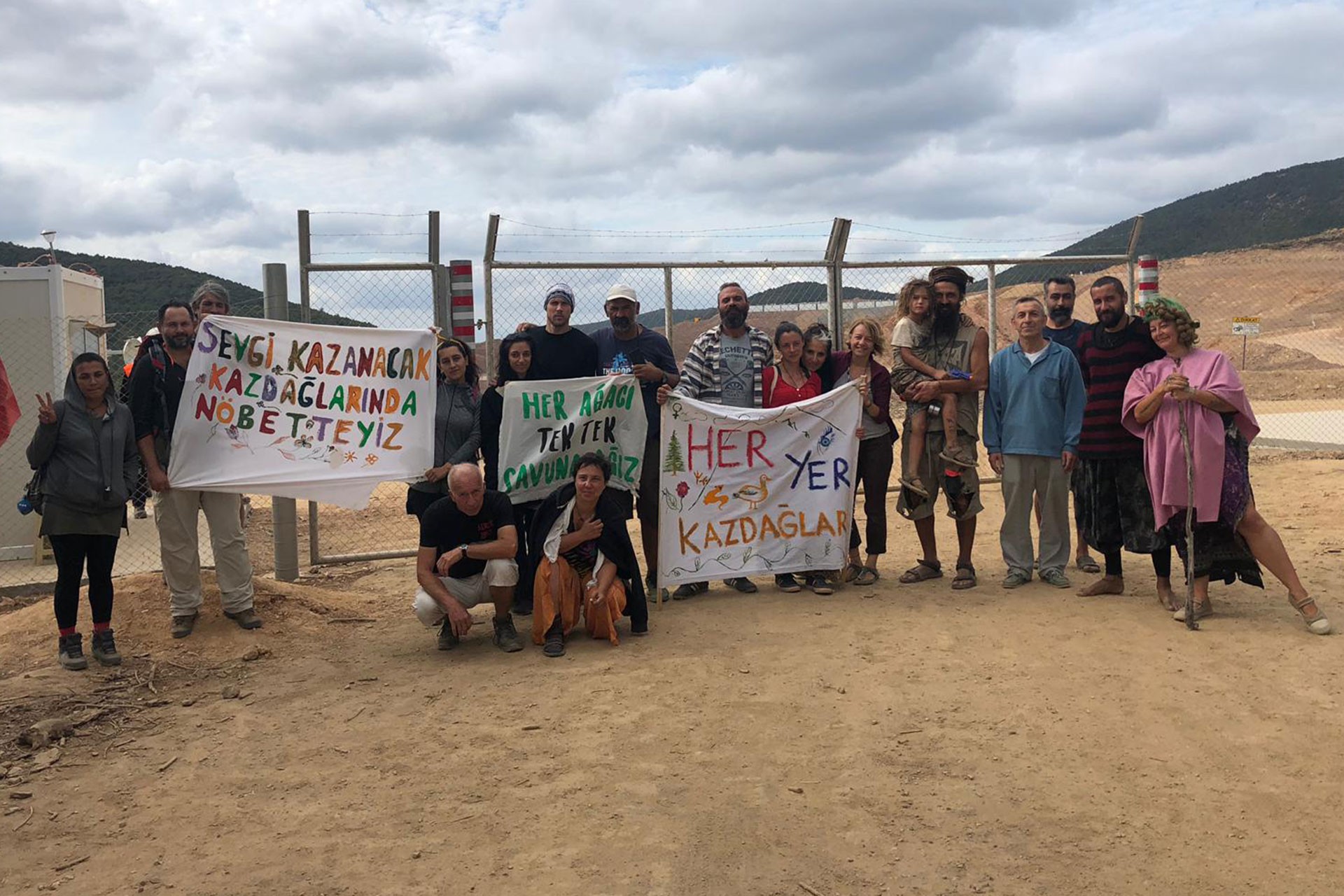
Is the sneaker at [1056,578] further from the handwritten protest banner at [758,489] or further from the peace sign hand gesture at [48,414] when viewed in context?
the peace sign hand gesture at [48,414]

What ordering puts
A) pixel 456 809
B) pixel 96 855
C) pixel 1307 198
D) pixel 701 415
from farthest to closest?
pixel 1307 198
pixel 701 415
pixel 456 809
pixel 96 855

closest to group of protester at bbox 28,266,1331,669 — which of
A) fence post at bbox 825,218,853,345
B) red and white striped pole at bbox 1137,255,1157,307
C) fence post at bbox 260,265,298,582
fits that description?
fence post at bbox 260,265,298,582

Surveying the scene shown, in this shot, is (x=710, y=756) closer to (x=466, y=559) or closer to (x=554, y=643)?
(x=554, y=643)

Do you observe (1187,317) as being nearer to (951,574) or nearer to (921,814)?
(951,574)

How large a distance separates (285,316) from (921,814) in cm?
560

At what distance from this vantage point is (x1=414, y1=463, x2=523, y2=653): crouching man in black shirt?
560 centimetres

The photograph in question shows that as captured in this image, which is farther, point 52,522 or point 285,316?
point 285,316

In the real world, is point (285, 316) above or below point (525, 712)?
above

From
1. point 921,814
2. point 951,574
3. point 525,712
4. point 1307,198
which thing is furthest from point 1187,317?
point 1307,198

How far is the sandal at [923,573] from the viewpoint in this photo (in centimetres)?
697

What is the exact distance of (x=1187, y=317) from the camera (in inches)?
228

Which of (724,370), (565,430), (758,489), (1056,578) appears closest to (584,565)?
(565,430)

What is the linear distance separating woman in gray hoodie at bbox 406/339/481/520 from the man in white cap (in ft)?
1.46

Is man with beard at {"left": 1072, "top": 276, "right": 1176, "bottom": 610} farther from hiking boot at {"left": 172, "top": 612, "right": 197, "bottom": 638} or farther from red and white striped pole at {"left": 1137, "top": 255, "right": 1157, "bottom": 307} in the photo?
hiking boot at {"left": 172, "top": 612, "right": 197, "bottom": 638}
